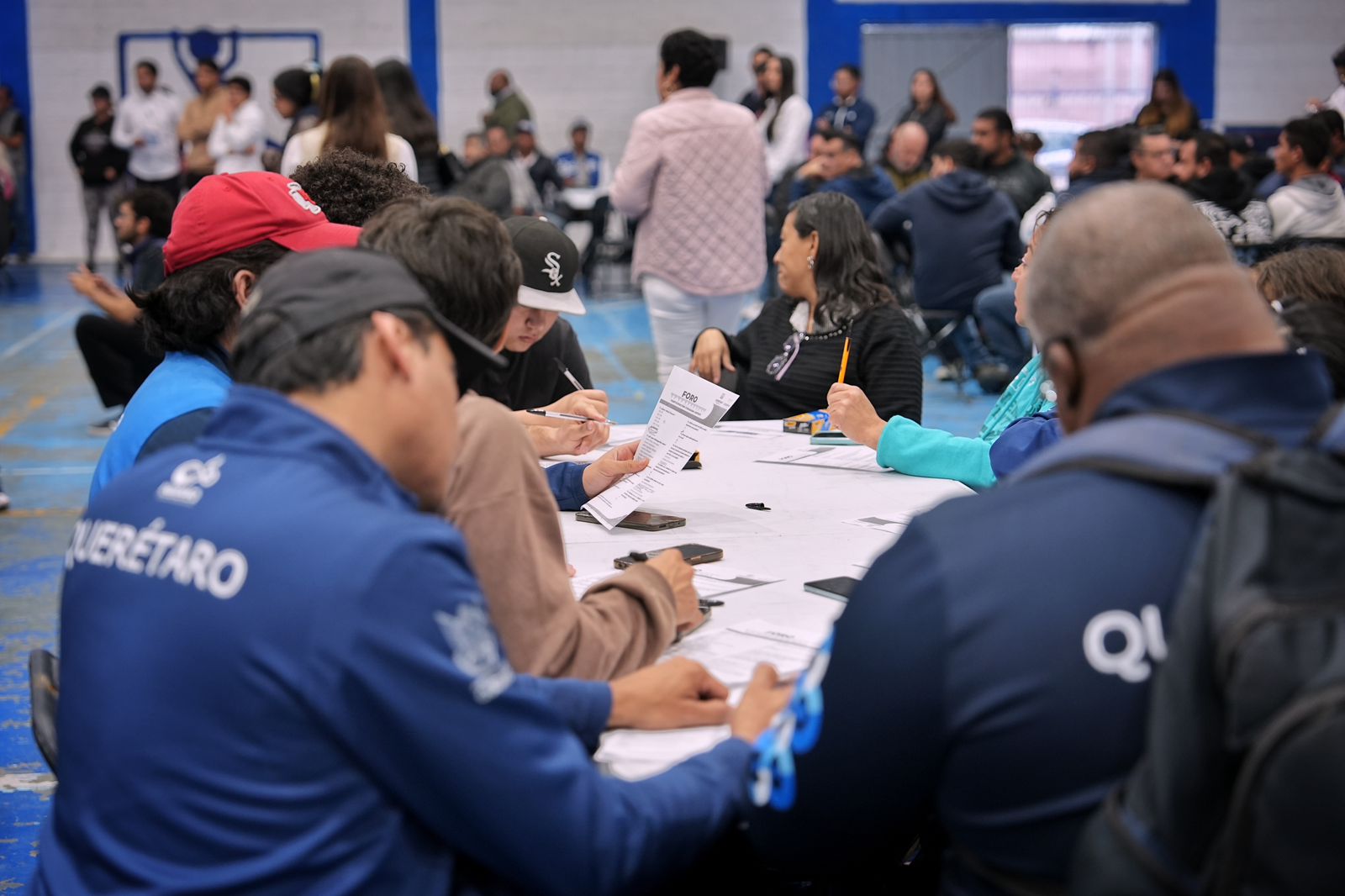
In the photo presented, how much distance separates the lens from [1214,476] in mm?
1092

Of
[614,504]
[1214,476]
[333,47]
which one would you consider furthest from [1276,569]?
[333,47]

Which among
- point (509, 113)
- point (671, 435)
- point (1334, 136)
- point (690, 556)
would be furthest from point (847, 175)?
point (690, 556)

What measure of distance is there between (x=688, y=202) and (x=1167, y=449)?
178 inches

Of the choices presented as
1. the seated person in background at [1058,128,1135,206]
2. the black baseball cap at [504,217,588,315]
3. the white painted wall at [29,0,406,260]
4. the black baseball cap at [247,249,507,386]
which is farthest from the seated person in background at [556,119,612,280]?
the black baseball cap at [247,249,507,386]

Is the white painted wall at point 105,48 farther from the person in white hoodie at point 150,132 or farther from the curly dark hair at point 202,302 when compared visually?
the curly dark hair at point 202,302

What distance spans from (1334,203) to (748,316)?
13.8 feet

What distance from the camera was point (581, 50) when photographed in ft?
50.2

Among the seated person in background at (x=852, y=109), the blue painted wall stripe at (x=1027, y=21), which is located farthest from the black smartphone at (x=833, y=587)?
the blue painted wall stripe at (x=1027, y=21)

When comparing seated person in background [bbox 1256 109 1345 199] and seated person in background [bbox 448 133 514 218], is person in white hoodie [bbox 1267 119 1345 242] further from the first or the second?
seated person in background [bbox 448 133 514 218]

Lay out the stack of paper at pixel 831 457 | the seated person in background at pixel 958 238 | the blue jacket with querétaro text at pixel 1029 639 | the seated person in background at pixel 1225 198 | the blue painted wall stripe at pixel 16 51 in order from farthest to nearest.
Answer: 1. the blue painted wall stripe at pixel 16 51
2. the seated person in background at pixel 958 238
3. the seated person in background at pixel 1225 198
4. the stack of paper at pixel 831 457
5. the blue jacket with querétaro text at pixel 1029 639

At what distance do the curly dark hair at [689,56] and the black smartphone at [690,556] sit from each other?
3.45 m

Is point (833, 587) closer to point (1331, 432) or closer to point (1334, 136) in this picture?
point (1331, 432)

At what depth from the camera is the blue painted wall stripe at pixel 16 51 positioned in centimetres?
1471

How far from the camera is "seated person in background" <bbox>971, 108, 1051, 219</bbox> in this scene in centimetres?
873
